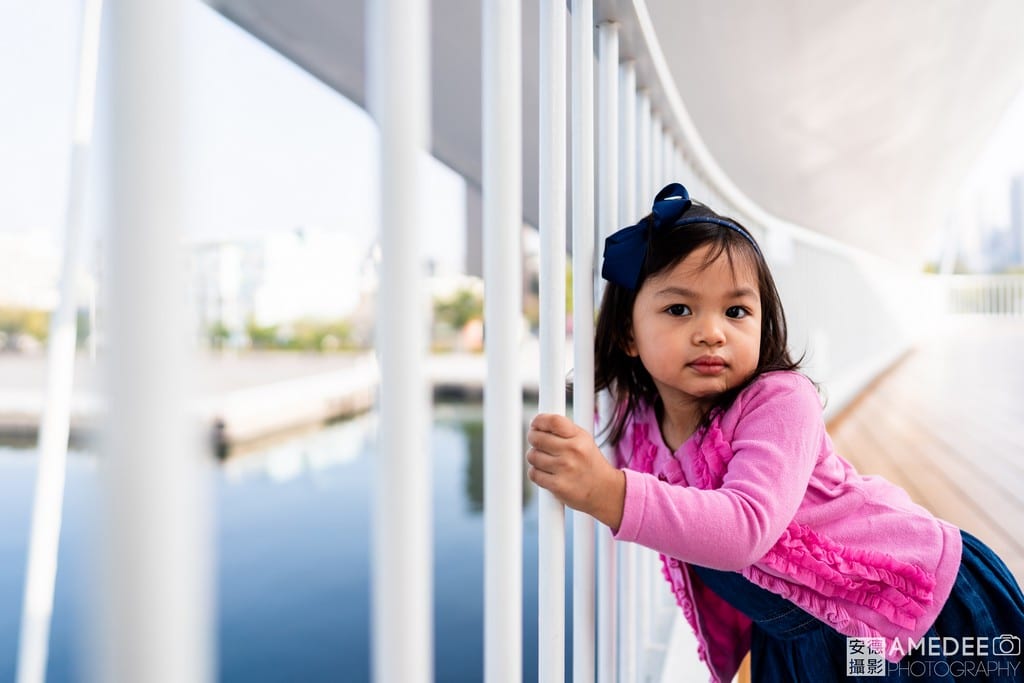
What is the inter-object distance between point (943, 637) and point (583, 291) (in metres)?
0.59

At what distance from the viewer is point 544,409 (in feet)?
2.27

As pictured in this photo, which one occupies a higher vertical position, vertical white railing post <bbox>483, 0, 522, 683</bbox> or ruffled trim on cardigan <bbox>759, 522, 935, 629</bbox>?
vertical white railing post <bbox>483, 0, 522, 683</bbox>

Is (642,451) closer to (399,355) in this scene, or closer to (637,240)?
(637,240)

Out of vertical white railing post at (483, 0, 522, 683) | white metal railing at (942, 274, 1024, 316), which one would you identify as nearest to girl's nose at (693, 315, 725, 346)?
vertical white railing post at (483, 0, 522, 683)

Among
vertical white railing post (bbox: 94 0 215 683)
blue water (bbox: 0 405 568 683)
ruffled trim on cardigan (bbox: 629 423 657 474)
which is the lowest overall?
blue water (bbox: 0 405 568 683)

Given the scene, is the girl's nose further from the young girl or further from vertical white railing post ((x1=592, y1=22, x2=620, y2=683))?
vertical white railing post ((x1=592, y1=22, x2=620, y2=683))

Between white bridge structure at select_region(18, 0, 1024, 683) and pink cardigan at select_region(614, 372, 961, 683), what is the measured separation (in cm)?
12

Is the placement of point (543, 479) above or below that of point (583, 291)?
below

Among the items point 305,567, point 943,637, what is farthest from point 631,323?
point 305,567

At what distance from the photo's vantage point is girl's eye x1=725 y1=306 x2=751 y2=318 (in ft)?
2.77

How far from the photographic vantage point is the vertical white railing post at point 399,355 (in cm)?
37

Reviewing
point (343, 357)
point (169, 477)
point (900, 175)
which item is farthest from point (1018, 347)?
point (343, 357)

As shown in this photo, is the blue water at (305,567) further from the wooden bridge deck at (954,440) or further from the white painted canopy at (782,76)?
the wooden bridge deck at (954,440)

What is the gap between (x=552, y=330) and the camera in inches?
27.4
